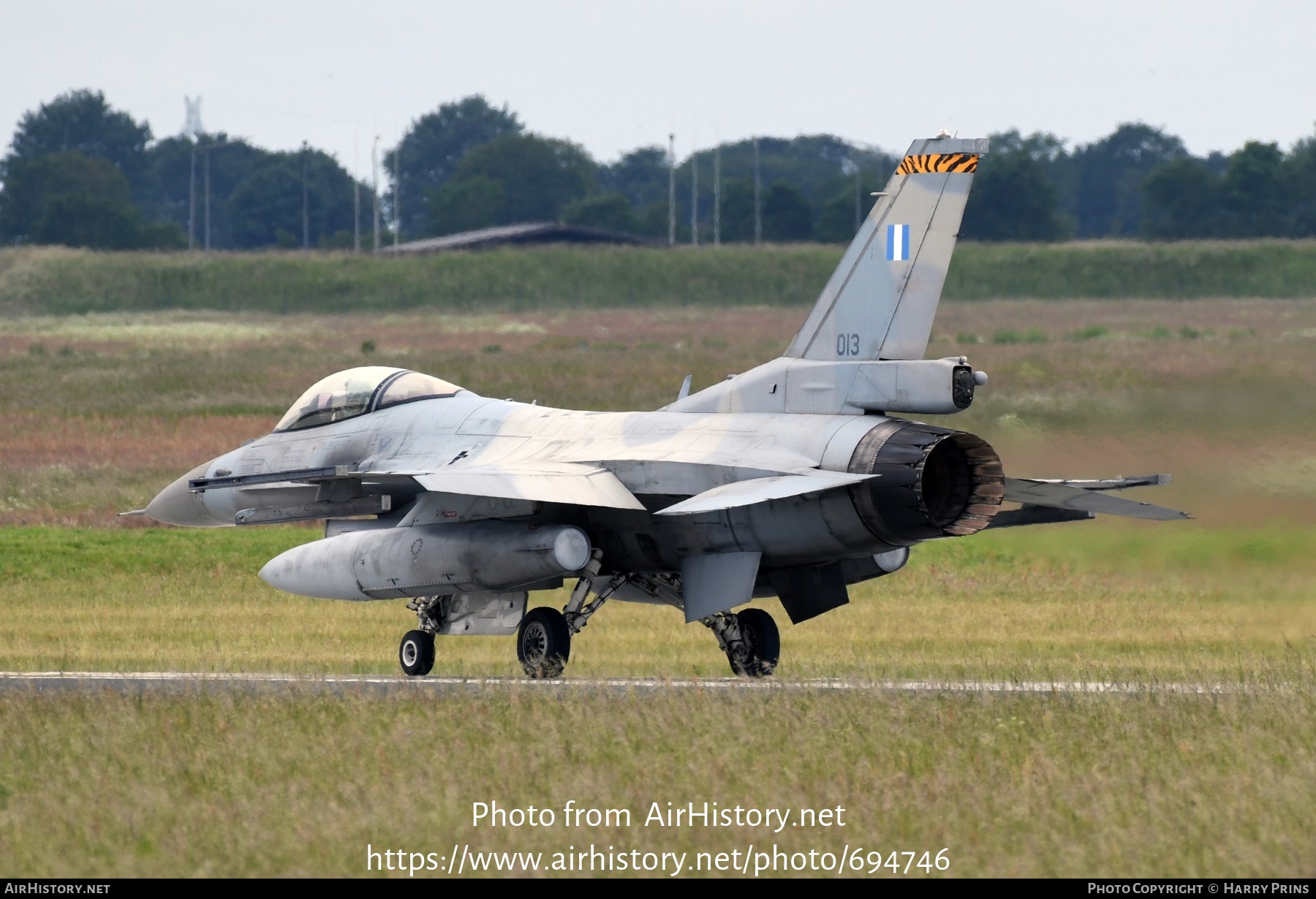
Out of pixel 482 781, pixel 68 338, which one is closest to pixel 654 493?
pixel 482 781

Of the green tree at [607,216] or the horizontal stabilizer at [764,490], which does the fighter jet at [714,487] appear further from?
the green tree at [607,216]

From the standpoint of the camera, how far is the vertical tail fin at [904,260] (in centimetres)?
1495

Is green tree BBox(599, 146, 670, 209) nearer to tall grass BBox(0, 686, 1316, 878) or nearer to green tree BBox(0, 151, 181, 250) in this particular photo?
green tree BBox(0, 151, 181, 250)

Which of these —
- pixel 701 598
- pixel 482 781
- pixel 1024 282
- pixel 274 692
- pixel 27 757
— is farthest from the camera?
pixel 1024 282

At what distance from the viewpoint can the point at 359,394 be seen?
732 inches

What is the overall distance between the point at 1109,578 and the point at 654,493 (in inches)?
385

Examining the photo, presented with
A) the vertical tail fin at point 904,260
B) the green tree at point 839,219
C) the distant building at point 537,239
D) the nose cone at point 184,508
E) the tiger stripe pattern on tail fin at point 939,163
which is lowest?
the nose cone at point 184,508

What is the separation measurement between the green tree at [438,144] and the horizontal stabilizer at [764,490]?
460 ft

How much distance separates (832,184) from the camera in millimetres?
117625

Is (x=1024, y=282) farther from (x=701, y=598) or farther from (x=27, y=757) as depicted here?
(x=27, y=757)

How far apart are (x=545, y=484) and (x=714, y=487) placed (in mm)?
1488

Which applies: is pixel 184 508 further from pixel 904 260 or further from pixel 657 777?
pixel 657 777

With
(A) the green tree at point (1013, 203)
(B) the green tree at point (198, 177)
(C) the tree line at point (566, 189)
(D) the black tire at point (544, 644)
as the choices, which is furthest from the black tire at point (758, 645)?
(B) the green tree at point (198, 177)

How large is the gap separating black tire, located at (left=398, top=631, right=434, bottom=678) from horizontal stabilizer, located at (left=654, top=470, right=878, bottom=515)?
4.02 m
